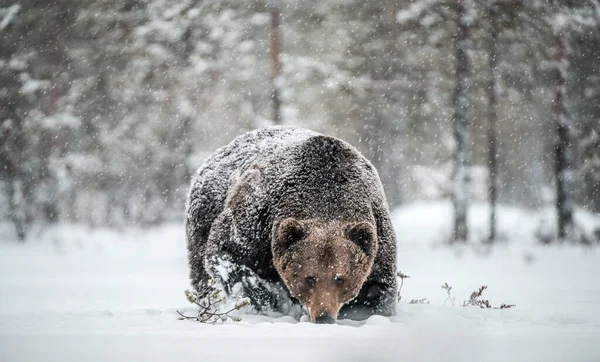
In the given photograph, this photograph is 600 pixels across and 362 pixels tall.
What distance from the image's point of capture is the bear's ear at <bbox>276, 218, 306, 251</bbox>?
4.89 meters

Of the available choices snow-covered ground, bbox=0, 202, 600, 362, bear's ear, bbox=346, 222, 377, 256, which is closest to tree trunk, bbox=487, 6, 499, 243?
snow-covered ground, bbox=0, 202, 600, 362

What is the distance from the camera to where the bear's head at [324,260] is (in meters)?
4.79

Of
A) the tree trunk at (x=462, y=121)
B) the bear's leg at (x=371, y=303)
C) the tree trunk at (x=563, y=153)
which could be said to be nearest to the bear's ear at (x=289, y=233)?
the bear's leg at (x=371, y=303)

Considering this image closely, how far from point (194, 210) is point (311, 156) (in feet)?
6.30

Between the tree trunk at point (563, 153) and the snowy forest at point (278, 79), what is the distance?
0.11 ft

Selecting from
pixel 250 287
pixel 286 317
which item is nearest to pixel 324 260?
pixel 286 317

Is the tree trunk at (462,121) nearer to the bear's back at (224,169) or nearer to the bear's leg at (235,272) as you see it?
the bear's back at (224,169)

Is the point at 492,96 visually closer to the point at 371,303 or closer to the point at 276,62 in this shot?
the point at 276,62

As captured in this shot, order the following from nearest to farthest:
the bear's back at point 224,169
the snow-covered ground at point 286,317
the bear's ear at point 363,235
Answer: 1. the snow-covered ground at point 286,317
2. the bear's ear at point 363,235
3. the bear's back at point 224,169

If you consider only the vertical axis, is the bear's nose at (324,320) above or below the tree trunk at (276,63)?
below

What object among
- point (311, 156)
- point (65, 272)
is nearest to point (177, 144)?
point (65, 272)

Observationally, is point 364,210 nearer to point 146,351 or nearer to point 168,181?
point 146,351

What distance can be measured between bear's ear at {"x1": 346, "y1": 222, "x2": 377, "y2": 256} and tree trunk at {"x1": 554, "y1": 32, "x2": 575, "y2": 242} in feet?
34.0

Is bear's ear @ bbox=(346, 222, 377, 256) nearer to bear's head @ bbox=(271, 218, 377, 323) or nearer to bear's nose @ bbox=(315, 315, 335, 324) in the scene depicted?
bear's head @ bbox=(271, 218, 377, 323)
